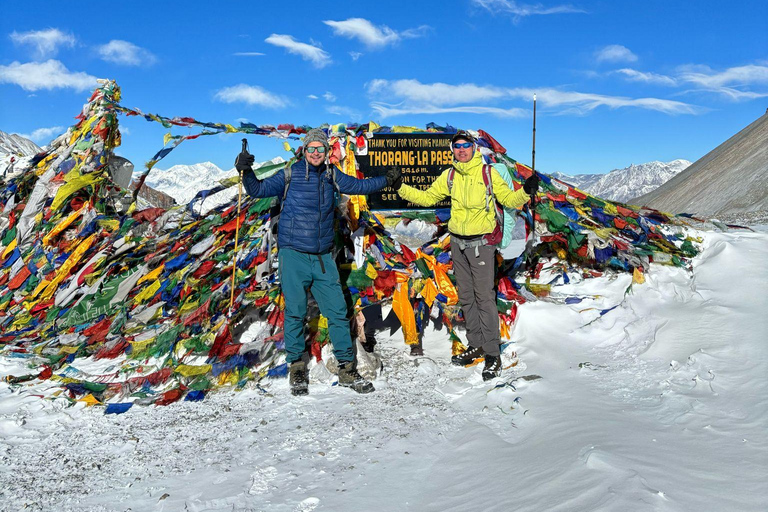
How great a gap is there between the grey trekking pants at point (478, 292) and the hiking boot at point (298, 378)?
174 centimetres

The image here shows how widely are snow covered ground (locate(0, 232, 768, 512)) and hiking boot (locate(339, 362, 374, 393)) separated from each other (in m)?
0.10

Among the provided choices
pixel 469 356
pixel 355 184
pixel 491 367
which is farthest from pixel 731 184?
pixel 355 184

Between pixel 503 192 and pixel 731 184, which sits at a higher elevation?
pixel 731 184

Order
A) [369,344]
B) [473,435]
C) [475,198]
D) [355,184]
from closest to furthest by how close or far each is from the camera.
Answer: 1. [473,435]
2. [475,198]
3. [355,184]
4. [369,344]

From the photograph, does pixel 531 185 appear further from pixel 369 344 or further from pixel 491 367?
pixel 369 344

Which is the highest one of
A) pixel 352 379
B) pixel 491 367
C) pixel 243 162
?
pixel 243 162

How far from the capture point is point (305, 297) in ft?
18.0

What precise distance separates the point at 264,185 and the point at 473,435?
2961 millimetres

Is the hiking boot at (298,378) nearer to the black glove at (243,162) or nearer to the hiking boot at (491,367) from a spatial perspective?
the hiking boot at (491,367)

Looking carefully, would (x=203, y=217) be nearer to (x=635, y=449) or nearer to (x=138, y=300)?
(x=138, y=300)

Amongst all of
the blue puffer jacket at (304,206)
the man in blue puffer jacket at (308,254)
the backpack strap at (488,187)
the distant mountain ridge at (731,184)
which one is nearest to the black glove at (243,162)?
the man in blue puffer jacket at (308,254)

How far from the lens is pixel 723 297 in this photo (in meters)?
6.11

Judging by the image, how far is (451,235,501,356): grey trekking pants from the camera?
5.61 meters

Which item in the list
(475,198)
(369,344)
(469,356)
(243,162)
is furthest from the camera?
(369,344)
